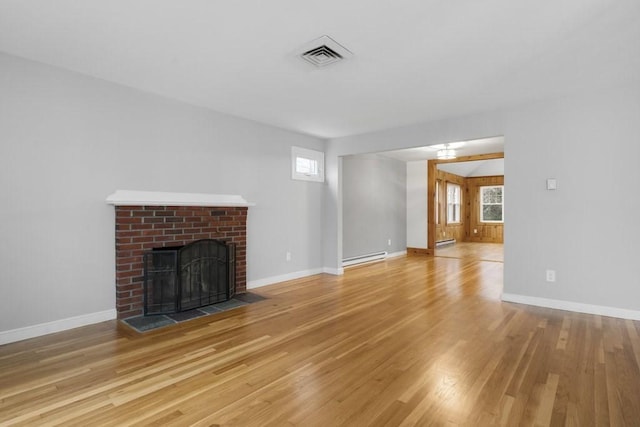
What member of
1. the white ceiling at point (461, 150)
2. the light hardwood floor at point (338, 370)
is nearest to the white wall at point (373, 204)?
the white ceiling at point (461, 150)

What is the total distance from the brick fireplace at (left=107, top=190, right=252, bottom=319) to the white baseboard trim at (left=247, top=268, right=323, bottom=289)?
31cm

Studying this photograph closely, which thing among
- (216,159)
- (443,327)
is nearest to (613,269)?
(443,327)

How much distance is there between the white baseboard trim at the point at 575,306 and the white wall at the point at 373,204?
123 inches

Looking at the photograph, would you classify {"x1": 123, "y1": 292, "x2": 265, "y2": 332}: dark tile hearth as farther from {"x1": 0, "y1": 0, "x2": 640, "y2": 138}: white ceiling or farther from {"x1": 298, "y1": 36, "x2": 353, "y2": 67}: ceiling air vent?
{"x1": 298, "y1": 36, "x2": 353, "y2": 67}: ceiling air vent

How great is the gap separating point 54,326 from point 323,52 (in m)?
3.34

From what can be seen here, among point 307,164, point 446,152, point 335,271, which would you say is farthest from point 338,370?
point 446,152

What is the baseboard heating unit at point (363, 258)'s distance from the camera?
21.2ft

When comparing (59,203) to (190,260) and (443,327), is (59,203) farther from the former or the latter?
(443,327)

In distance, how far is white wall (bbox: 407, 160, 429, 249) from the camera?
8312mm

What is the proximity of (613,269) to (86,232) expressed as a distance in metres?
5.24

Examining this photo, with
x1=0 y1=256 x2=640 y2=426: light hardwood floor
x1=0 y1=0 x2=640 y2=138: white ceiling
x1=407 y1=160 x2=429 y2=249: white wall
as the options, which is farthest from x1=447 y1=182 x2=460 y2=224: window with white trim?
x1=0 y1=256 x2=640 y2=426: light hardwood floor

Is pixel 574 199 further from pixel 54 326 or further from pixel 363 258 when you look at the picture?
pixel 54 326

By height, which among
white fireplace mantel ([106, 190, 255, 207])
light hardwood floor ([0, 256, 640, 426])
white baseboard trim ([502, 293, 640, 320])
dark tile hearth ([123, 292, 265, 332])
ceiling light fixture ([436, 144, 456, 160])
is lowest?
light hardwood floor ([0, 256, 640, 426])

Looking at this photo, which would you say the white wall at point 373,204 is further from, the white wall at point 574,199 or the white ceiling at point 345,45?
the white ceiling at point 345,45
